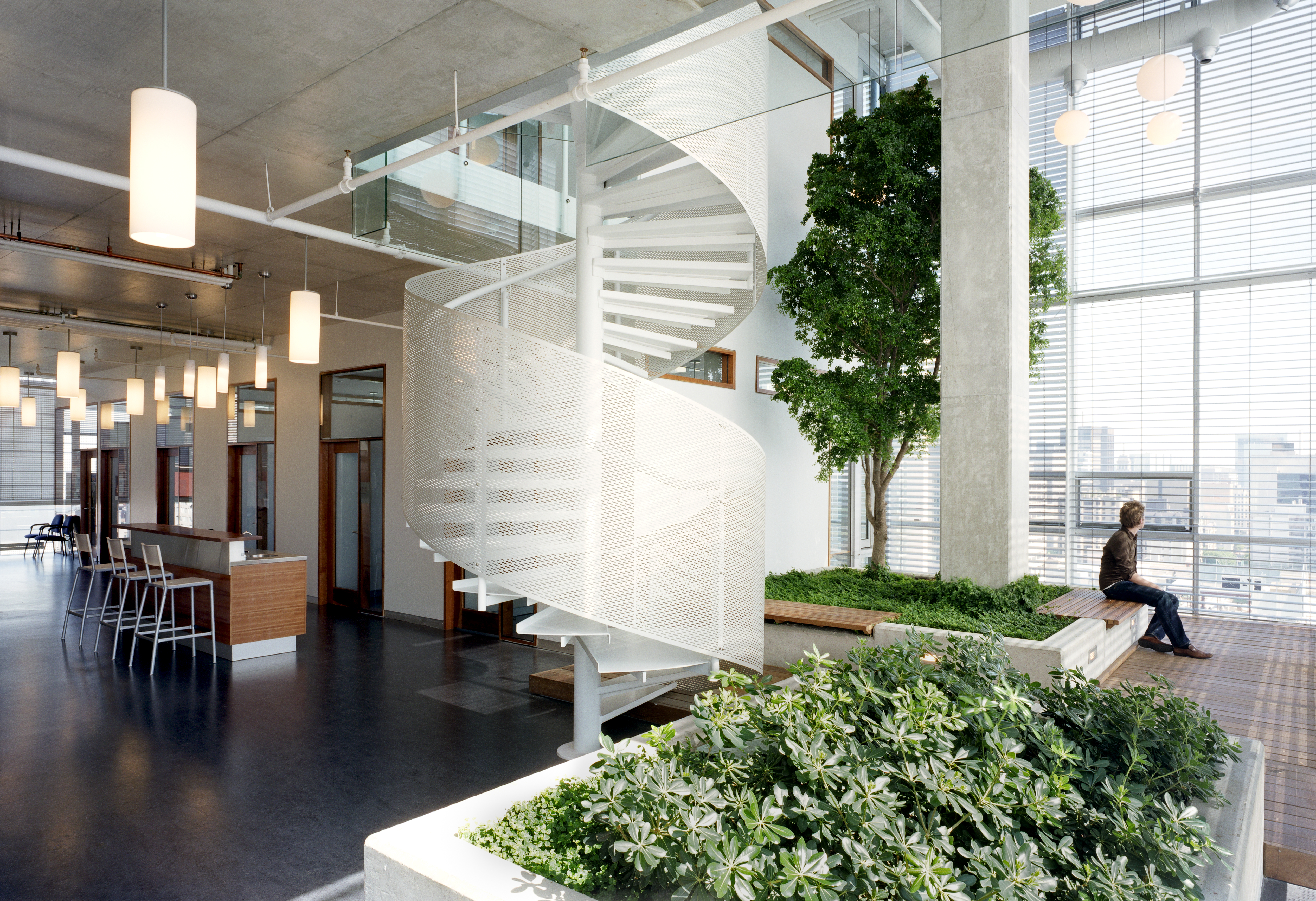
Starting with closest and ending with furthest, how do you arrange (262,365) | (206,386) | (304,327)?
(304,327) < (262,365) < (206,386)

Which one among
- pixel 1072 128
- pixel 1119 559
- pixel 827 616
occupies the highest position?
pixel 1072 128

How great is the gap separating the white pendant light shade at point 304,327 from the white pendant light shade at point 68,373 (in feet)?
12.7

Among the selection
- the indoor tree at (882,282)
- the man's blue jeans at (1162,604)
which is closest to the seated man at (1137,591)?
the man's blue jeans at (1162,604)

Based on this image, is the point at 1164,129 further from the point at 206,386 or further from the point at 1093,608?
the point at 206,386

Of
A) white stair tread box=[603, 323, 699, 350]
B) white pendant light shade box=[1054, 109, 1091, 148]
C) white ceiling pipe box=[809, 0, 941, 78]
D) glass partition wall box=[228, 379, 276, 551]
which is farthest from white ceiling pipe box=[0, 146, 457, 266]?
glass partition wall box=[228, 379, 276, 551]

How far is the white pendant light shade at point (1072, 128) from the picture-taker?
550 cm

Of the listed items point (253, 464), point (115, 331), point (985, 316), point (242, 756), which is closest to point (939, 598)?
point (985, 316)

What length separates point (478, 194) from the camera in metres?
4.41

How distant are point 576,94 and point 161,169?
1.53 meters

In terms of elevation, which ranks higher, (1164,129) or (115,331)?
(1164,129)

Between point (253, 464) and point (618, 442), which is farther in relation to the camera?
point (253, 464)

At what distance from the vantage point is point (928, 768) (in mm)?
1732

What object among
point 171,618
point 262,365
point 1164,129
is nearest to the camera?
point 1164,129

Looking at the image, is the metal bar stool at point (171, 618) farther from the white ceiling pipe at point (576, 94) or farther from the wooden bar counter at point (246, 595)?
the white ceiling pipe at point (576, 94)
